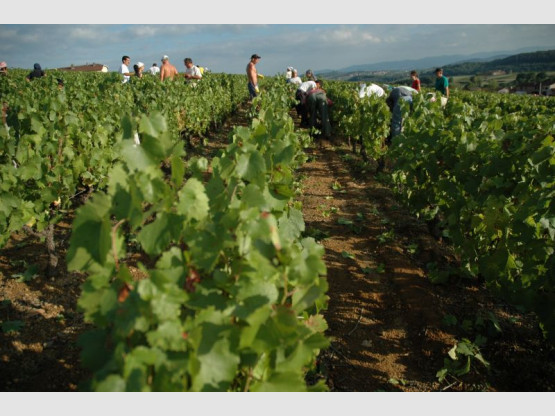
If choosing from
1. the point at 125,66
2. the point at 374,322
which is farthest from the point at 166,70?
the point at 374,322

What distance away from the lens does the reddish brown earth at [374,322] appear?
271 cm

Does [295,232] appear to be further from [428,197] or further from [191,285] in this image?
[428,197]

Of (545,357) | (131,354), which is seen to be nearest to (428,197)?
(545,357)

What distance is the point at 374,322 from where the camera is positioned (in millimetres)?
3402

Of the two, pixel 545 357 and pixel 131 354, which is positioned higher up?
pixel 131 354

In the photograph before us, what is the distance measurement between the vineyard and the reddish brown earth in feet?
0.05

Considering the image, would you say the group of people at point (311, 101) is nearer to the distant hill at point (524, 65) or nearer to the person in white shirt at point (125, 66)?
the person in white shirt at point (125, 66)

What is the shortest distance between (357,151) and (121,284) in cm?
909

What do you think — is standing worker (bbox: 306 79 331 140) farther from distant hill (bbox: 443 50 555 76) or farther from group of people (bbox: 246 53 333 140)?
distant hill (bbox: 443 50 555 76)

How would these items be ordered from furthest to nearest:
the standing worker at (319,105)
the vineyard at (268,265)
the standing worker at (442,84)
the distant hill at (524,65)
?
1. the distant hill at (524,65)
2. the standing worker at (442,84)
3. the standing worker at (319,105)
4. the vineyard at (268,265)

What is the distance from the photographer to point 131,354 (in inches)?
46.4

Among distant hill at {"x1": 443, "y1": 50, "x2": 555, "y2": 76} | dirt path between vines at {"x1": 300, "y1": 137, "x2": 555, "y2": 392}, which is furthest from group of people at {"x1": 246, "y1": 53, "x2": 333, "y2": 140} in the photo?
distant hill at {"x1": 443, "y1": 50, "x2": 555, "y2": 76}

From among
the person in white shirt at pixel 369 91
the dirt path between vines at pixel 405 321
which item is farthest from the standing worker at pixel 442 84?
the dirt path between vines at pixel 405 321

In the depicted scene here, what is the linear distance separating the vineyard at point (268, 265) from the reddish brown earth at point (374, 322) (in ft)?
0.05
